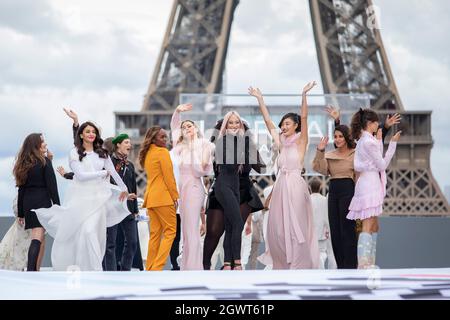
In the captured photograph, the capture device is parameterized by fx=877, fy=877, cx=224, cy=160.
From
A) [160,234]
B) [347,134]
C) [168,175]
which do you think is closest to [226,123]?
[168,175]

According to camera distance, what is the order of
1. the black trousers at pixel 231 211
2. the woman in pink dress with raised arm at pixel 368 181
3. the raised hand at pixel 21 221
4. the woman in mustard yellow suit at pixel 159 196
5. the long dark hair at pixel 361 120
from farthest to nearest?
the raised hand at pixel 21 221 → the woman in mustard yellow suit at pixel 159 196 → the black trousers at pixel 231 211 → the long dark hair at pixel 361 120 → the woman in pink dress with raised arm at pixel 368 181

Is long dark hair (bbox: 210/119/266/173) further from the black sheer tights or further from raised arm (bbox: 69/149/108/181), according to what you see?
raised arm (bbox: 69/149/108/181)

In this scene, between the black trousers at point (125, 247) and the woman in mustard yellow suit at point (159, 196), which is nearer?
the woman in mustard yellow suit at point (159, 196)

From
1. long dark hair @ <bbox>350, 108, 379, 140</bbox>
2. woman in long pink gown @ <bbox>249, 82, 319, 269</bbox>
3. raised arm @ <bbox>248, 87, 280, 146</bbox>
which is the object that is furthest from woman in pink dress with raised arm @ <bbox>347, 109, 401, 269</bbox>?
raised arm @ <bbox>248, 87, 280, 146</bbox>

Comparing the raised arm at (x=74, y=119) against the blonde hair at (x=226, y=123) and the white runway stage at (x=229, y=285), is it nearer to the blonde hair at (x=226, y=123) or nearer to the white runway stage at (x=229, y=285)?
the blonde hair at (x=226, y=123)

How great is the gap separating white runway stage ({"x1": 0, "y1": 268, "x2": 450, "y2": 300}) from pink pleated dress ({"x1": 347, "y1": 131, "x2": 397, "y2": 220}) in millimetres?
1990

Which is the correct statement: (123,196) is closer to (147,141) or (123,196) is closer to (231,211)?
(147,141)

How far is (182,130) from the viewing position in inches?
311

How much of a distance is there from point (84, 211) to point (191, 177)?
1.01m

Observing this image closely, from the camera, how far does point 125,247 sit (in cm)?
896

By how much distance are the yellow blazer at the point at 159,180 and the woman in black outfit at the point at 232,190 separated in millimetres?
368

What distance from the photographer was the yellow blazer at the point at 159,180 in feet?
25.6

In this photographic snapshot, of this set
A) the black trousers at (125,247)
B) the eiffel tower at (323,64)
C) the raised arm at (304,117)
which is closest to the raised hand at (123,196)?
the black trousers at (125,247)
